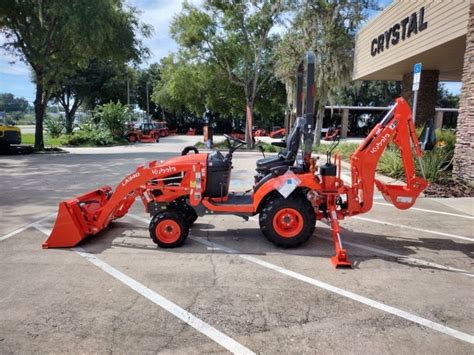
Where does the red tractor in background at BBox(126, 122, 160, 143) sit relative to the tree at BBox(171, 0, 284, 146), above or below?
below

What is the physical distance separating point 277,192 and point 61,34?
18162 millimetres

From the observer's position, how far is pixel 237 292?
3943 millimetres

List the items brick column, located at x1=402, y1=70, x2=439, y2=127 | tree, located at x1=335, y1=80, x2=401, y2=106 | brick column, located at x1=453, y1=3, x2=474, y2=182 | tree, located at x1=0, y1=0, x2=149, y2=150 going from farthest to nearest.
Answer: tree, located at x1=335, y1=80, x2=401, y2=106, tree, located at x1=0, y1=0, x2=149, y2=150, brick column, located at x1=402, y1=70, x2=439, y2=127, brick column, located at x1=453, y1=3, x2=474, y2=182

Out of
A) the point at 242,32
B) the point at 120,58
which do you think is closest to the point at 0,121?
the point at 120,58

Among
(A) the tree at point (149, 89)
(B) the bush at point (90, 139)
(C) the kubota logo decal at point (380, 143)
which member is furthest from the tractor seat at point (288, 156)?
(A) the tree at point (149, 89)

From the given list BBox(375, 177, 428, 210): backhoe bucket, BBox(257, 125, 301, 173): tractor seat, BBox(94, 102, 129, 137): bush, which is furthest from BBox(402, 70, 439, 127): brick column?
BBox(94, 102, 129, 137): bush

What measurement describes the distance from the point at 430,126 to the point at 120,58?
60.8 feet

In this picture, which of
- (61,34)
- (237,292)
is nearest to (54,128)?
(61,34)

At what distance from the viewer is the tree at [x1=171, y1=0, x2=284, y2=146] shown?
21.1 m

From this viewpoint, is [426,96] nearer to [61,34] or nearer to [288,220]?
[288,220]

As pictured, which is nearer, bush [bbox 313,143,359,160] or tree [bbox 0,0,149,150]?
bush [bbox 313,143,359,160]

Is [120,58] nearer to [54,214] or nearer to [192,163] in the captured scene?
[54,214]

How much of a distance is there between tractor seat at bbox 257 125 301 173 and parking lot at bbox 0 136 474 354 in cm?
106

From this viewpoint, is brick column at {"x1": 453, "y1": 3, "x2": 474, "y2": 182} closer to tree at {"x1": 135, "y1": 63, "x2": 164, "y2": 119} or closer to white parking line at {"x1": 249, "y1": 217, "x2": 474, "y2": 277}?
white parking line at {"x1": 249, "y1": 217, "x2": 474, "y2": 277}
